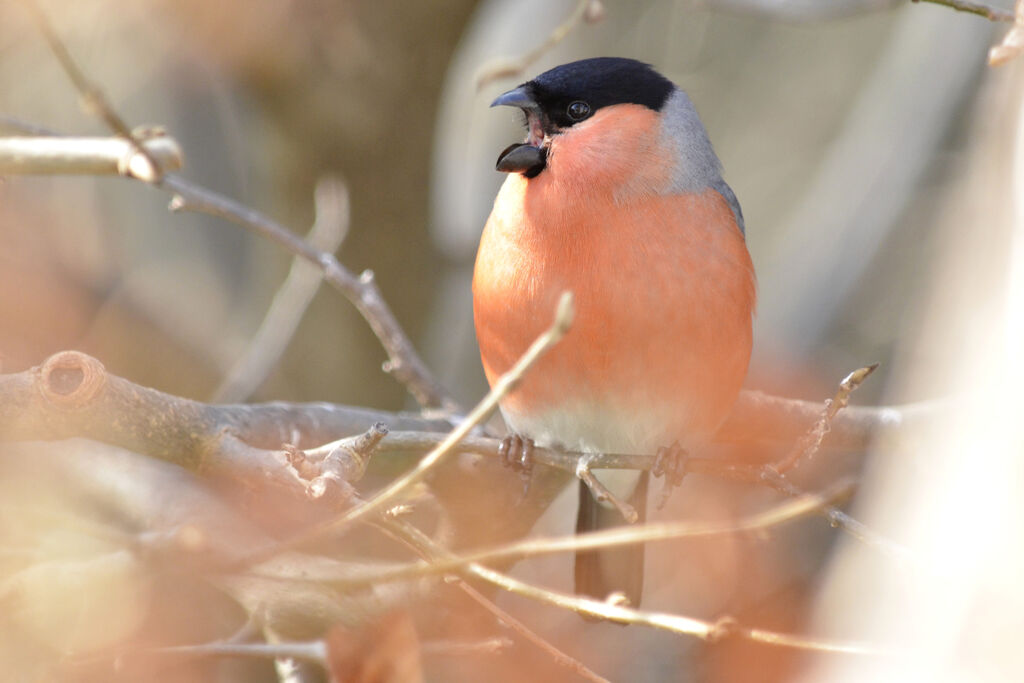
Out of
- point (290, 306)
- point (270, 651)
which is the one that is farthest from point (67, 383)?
point (290, 306)

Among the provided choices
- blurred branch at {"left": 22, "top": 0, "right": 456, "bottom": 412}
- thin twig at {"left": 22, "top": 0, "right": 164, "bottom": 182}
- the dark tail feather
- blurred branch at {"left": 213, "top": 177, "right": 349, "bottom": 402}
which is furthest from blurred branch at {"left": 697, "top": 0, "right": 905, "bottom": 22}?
thin twig at {"left": 22, "top": 0, "right": 164, "bottom": 182}

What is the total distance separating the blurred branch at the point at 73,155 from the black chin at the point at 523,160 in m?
0.83

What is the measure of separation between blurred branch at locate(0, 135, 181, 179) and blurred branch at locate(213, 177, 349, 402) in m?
1.40

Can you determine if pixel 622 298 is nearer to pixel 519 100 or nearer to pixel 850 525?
pixel 519 100

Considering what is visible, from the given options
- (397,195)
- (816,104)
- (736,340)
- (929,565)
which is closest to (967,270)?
(736,340)

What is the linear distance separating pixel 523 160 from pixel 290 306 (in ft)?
4.56

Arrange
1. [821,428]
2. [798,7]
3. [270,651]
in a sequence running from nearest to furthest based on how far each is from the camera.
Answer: [270,651] < [821,428] < [798,7]

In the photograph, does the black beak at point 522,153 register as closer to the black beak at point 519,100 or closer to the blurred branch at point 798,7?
the black beak at point 519,100

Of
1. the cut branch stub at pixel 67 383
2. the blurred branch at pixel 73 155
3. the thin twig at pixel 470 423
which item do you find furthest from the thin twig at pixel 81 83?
the thin twig at pixel 470 423

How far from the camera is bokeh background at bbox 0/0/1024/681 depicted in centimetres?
342

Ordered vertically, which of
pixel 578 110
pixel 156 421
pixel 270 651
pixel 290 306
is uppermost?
pixel 578 110

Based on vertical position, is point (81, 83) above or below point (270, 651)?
above

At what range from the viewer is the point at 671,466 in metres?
2.46

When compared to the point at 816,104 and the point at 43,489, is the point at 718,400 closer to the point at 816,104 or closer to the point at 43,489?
the point at 43,489
